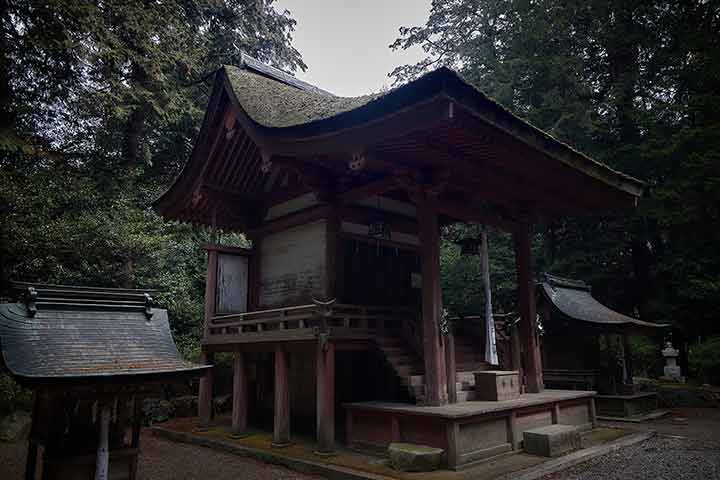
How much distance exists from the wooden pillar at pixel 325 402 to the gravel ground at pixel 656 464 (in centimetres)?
331

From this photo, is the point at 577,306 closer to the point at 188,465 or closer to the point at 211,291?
the point at 211,291

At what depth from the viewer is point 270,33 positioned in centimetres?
2448

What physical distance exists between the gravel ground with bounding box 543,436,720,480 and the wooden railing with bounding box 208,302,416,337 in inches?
145

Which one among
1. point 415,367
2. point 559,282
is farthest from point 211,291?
point 559,282

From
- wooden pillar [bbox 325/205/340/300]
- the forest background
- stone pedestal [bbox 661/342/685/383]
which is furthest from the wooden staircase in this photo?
stone pedestal [bbox 661/342/685/383]

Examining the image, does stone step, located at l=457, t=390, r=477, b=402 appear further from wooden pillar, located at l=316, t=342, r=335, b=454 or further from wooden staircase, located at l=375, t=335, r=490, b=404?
wooden pillar, located at l=316, t=342, r=335, b=454

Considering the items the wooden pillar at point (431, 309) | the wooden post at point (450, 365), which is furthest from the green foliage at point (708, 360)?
the wooden pillar at point (431, 309)

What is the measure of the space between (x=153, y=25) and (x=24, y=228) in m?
9.59

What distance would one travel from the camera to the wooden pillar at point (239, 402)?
31.4 ft

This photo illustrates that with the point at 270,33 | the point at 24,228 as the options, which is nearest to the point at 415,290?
the point at 24,228

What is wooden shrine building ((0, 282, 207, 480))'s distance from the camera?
15.4 ft

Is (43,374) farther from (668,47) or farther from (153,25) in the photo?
(668,47)

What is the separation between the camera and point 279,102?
9.74m

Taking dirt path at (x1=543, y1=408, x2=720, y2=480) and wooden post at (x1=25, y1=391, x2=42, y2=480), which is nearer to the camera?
wooden post at (x1=25, y1=391, x2=42, y2=480)
